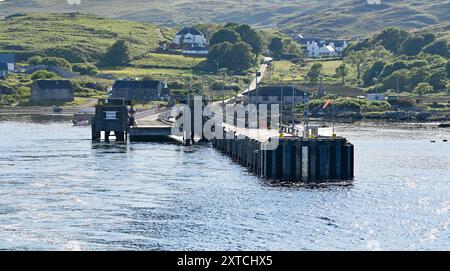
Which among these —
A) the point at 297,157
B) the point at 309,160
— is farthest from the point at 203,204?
the point at 297,157

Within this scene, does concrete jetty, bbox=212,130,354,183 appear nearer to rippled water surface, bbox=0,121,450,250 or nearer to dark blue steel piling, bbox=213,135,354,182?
dark blue steel piling, bbox=213,135,354,182

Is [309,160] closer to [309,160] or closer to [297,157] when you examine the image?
[309,160]

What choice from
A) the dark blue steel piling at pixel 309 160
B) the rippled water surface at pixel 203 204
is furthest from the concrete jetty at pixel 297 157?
the rippled water surface at pixel 203 204

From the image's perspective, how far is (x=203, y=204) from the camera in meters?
93.4

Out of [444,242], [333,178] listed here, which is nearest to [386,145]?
[333,178]

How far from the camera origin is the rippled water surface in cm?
7744

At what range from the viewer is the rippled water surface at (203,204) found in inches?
3049

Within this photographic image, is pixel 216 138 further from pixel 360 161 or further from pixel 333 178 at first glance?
pixel 333 178

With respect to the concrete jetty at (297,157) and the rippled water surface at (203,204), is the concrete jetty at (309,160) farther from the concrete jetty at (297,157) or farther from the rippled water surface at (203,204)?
the rippled water surface at (203,204)

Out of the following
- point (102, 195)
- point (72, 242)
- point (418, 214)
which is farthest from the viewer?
point (102, 195)

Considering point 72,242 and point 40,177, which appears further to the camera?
point 40,177

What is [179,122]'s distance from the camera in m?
168

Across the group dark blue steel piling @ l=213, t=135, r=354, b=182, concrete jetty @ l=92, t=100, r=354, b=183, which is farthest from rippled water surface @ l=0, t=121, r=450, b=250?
dark blue steel piling @ l=213, t=135, r=354, b=182
